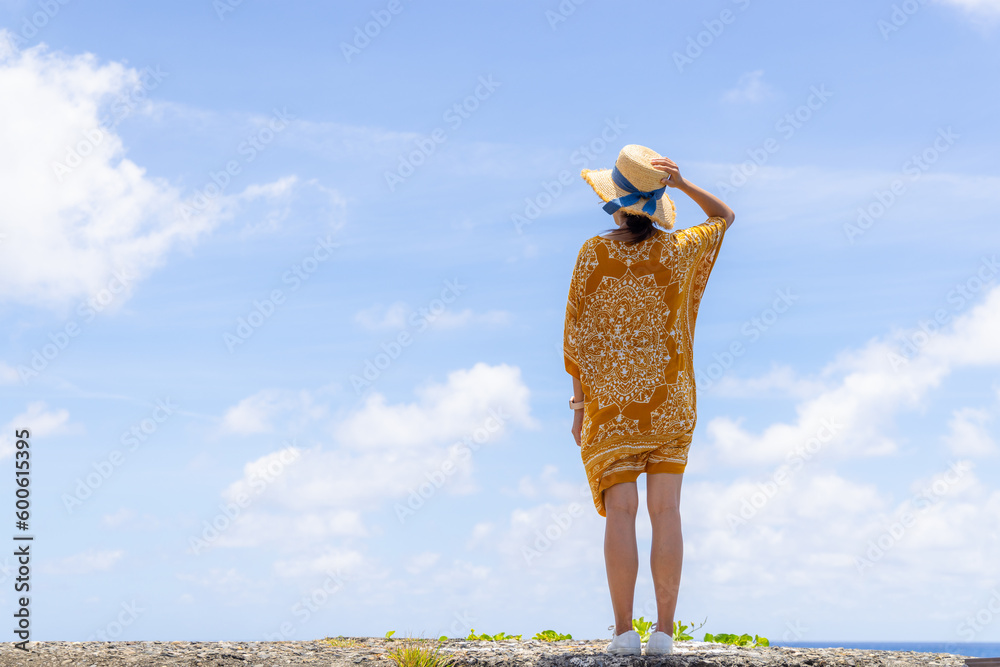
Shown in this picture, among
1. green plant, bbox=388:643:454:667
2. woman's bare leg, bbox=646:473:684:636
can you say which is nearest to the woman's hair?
woman's bare leg, bbox=646:473:684:636

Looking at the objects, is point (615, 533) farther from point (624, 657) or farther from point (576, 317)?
point (576, 317)

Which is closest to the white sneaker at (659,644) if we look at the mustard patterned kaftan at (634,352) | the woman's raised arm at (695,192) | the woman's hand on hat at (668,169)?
the mustard patterned kaftan at (634,352)

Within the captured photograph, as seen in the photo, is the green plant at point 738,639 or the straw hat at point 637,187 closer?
the straw hat at point 637,187

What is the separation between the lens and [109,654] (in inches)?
213

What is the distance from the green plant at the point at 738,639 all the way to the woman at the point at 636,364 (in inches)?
53.6

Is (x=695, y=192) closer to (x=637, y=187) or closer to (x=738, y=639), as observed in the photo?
(x=637, y=187)

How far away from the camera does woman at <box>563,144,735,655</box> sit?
4.73 m

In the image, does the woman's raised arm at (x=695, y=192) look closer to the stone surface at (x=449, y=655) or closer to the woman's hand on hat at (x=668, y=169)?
the woman's hand on hat at (x=668, y=169)

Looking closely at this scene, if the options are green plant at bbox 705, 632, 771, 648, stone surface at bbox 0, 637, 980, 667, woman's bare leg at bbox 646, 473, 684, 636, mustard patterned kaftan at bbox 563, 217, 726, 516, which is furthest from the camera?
green plant at bbox 705, 632, 771, 648

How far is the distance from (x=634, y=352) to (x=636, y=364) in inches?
2.9

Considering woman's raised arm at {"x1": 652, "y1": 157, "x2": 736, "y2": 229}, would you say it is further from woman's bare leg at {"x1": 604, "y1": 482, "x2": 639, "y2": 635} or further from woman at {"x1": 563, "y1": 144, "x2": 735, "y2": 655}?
woman's bare leg at {"x1": 604, "y1": 482, "x2": 639, "y2": 635}

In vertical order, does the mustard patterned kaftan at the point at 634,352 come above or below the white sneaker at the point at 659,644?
above

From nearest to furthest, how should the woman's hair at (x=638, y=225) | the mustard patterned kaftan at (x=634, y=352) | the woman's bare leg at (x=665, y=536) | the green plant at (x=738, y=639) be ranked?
the woman's bare leg at (x=665, y=536) < the mustard patterned kaftan at (x=634, y=352) < the woman's hair at (x=638, y=225) < the green plant at (x=738, y=639)

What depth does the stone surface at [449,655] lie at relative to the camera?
4887 mm
